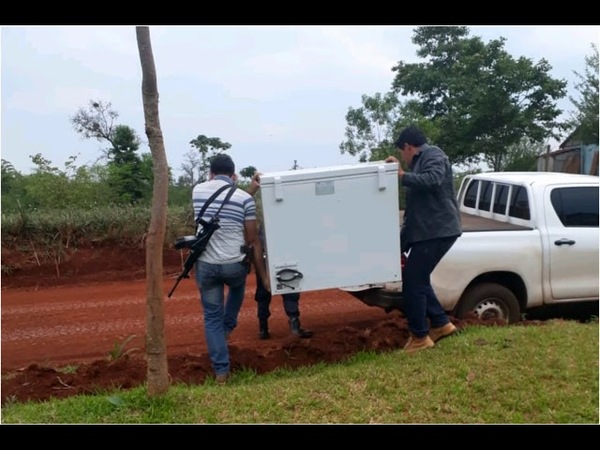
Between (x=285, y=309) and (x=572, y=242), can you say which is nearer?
(x=572, y=242)

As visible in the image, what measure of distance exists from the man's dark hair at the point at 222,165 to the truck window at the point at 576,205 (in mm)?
3355

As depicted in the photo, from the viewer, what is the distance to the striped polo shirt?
498cm

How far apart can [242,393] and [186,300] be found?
4.30 m

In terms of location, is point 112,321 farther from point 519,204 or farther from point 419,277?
point 519,204

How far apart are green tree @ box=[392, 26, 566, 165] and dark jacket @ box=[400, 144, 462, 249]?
15.5 metres

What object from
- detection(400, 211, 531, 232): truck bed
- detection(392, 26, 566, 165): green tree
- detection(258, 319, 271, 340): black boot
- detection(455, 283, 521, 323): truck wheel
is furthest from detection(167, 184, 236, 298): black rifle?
detection(392, 26, 566, 165): green tree

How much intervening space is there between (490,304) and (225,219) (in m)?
2.84

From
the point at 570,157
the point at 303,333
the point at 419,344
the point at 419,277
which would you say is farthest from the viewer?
the point at 570,157

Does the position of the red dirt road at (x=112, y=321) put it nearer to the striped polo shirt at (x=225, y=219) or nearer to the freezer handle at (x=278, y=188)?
the striped polo shirt at (x=225, y=219)

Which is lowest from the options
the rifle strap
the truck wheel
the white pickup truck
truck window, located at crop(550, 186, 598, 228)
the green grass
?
the green grass

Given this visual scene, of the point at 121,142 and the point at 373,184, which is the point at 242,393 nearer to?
the point at 373,184

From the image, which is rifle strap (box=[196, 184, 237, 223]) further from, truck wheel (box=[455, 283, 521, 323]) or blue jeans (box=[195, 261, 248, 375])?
truck wheel (box=[455, 283, 521, 323])

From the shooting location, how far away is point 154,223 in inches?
153

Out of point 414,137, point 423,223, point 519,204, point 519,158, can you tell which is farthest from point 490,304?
point 519,158
